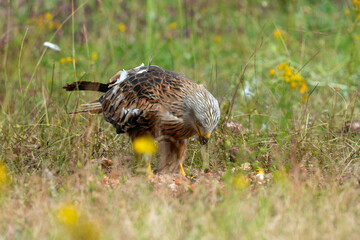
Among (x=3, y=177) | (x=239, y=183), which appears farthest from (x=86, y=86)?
(x=239, y=183)

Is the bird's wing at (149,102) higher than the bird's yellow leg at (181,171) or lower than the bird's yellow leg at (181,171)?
higher

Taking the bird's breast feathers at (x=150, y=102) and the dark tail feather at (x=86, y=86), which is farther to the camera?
the dark tail feather at (x=86, y=86)

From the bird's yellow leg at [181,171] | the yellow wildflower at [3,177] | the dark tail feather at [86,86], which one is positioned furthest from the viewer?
the dark tail feather at [86,86]

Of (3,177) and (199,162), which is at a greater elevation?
(3,177)

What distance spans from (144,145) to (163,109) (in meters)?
0.49

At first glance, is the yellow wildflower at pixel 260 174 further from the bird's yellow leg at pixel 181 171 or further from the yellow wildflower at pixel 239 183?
the bird's yellow leg at pixel 181 171

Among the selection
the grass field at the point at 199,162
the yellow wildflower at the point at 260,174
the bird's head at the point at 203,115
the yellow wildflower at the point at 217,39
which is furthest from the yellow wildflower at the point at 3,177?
the yellow wildflower at the point at 217,39

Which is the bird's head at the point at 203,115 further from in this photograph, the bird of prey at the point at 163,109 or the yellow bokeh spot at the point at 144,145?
the yellow bokeh spot at the point at 144,145

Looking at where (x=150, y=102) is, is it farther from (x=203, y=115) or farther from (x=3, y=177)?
(x=3, y=177)

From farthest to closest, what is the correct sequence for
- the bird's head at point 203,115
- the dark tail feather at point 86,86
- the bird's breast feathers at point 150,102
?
the dark tail feather at point 86,86
the bird's breast feathers at point 150,102
the bird's head at point 203,115

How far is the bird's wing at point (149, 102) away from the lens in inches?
182

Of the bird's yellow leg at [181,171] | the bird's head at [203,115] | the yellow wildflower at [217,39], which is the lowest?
the bird's yellow leg at [181,171]

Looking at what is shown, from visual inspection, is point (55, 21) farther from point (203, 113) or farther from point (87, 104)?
point (203, 113)

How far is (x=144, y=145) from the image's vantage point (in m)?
4.26
